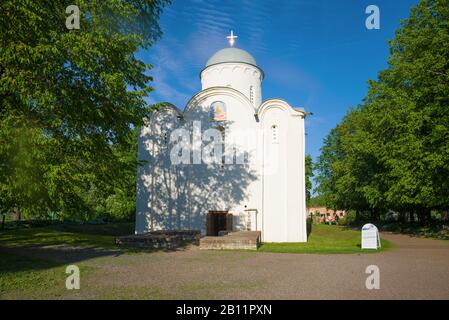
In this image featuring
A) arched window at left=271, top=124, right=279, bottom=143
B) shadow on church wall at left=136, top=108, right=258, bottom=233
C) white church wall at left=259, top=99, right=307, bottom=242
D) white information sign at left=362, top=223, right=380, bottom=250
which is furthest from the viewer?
arched window at left=271, top=124, right=279, bottom=143

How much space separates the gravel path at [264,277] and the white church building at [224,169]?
967cm

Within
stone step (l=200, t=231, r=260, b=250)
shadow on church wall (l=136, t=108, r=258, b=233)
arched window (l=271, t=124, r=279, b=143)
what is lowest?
stone step (l=200, t=231, r=260, b=250)

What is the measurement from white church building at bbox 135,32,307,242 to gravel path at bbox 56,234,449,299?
967 cm

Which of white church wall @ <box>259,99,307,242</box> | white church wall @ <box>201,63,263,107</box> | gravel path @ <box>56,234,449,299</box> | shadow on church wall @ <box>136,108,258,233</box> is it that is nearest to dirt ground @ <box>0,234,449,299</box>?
gravel path @ <box>56,234,449,299</box>

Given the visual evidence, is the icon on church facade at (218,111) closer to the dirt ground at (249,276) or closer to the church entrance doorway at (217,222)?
the church entrance doorway at (217,222)

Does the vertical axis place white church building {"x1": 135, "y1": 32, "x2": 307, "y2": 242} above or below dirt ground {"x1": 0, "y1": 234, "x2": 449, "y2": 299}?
above

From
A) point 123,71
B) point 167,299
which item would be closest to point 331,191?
point 123,71

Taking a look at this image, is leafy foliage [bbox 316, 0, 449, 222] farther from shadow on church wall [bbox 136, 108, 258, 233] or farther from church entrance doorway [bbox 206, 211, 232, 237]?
church entrance doorway [bbox 206, 211, 232, 237]

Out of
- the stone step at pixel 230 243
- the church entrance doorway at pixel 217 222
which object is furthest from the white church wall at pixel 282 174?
the stone step at pixel 230 243

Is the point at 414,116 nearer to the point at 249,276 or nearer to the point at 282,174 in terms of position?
the point at 282,174

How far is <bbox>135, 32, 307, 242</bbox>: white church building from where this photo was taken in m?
23.7

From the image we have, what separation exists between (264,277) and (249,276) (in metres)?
0.42

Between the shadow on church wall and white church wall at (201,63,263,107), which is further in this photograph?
white church wall at (201,63,263,107)

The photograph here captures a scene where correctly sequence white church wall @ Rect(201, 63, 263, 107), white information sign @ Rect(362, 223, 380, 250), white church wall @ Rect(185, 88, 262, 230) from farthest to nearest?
white church wall @ Rect(201, 63, 263, 107), white church wall @ Rect(185, 88, 262, 230), white information sign @ Rect(362, 223, 380, 250)
